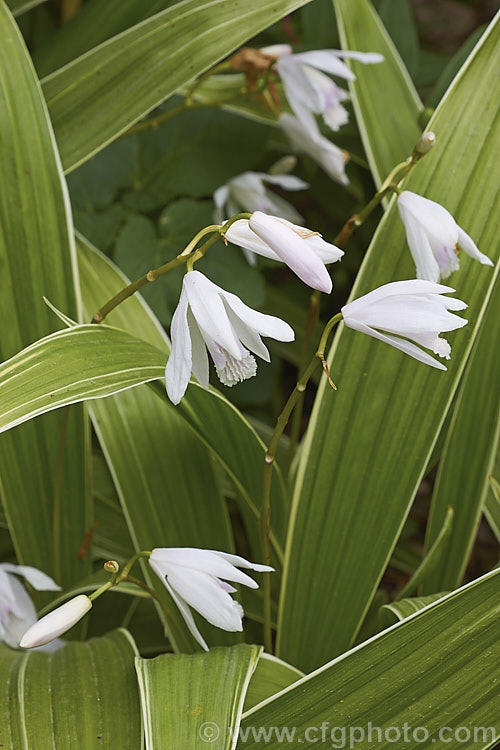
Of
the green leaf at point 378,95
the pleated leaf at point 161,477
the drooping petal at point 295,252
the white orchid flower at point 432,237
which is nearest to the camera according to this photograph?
the drooping petal at point 295,252

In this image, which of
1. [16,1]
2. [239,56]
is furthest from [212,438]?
[16,1]

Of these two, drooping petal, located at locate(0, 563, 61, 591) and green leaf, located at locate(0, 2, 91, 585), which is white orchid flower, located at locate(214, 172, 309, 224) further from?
drooping petal, located at locate(0, 563, 61, 591)

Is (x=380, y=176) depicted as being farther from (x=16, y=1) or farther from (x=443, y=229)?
(x=16, y=1)

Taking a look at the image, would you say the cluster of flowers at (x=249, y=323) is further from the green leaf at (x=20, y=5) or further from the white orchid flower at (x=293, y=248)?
the green leaf at (x=20, y=5)

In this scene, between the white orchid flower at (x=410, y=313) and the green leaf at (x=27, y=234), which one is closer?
the white orchid flower at (x=410, y=313)

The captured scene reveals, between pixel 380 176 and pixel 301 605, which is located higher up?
pixel 380 176

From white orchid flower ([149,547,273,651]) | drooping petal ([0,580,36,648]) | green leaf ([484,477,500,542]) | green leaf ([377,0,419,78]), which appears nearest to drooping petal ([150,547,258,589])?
white orchid flower ([149,547,273,651])

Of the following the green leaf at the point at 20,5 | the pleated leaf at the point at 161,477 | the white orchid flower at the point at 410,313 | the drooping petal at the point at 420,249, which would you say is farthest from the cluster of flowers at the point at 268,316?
the green leaf at the point at 20,5
